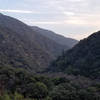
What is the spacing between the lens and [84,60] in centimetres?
5659

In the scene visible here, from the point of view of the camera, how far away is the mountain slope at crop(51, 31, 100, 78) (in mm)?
51688

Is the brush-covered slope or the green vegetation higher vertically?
the brush-covered slope

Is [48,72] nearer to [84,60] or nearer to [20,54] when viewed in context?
[84,60]

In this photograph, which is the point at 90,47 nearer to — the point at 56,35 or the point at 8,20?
the point at 8,20

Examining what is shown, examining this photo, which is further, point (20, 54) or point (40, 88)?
point (20, 54)

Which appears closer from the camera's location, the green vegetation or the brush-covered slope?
the green vegetation

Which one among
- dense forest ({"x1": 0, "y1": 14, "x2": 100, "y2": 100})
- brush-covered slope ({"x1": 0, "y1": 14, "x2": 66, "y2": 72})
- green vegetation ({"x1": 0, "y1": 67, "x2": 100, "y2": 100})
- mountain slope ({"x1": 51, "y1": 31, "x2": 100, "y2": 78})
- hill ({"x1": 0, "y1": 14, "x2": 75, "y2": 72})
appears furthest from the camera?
brush-covered slope ({"x1": 0, "y1": 14, "x2": 66, "y2": 72})

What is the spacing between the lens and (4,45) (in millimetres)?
84562

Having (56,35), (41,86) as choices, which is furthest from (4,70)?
(56,35)

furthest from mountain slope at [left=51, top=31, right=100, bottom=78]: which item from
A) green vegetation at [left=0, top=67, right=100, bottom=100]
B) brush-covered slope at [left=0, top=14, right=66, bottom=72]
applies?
brush-covered slope at [left=0, top=14, right=66, bottom=72]

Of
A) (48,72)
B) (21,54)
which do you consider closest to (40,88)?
(48,72)

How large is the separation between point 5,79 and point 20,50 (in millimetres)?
48507

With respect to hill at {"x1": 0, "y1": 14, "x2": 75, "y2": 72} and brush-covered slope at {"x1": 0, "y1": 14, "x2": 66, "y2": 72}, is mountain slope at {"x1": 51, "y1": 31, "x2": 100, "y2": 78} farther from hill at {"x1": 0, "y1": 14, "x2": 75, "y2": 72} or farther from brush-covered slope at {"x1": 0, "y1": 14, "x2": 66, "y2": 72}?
brush-covered slope at {"x1": 0, "y1": 14, "x2": 66, "y2": 72}

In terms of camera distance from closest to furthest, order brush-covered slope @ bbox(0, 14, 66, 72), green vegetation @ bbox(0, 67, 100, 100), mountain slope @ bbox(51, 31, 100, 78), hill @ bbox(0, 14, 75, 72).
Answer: green vegetation @ bbox(0, 67, 100, 100), mountain slope @ bbox(51, 31, 100, 78), hill @ bbox(0, 14, 75, 72), brush-covered slope @ bbox(0, 14, 66, 72)
